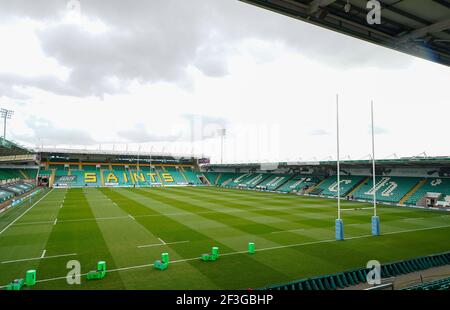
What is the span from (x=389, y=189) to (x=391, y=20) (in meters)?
46.2

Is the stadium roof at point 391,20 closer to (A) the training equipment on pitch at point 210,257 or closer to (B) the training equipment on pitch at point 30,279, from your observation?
(A) the training equipment on pitch at point 210,257

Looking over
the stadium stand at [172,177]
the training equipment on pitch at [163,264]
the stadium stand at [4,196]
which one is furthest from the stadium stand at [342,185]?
the stadium stand at [4,196]

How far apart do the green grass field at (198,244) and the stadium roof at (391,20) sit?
33.7ft

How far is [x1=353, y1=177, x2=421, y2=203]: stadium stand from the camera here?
45406mm

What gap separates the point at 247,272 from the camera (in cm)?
1412

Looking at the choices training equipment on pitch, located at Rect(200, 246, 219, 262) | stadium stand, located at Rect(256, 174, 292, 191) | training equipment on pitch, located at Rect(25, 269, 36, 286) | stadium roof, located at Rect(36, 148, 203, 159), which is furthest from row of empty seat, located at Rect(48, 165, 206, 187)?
training equipment on pitch, located at Rect(25, 269, 36, 286)

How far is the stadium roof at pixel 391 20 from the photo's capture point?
7.52m

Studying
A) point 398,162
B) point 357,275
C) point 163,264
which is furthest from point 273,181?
point 163,264

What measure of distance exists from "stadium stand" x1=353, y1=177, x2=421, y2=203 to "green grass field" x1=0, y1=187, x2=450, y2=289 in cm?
1244

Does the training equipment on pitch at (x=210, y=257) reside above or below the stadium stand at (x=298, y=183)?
below

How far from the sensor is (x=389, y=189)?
47688mm

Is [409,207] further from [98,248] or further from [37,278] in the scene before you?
[37,278]

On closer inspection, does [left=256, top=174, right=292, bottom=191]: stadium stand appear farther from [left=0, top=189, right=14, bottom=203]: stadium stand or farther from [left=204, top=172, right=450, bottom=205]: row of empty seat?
[left=0, top=189, right=14, bottom=203]: stadium stand

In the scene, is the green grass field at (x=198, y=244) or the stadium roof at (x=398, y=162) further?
the stadium roof at (x=398, y=162)
